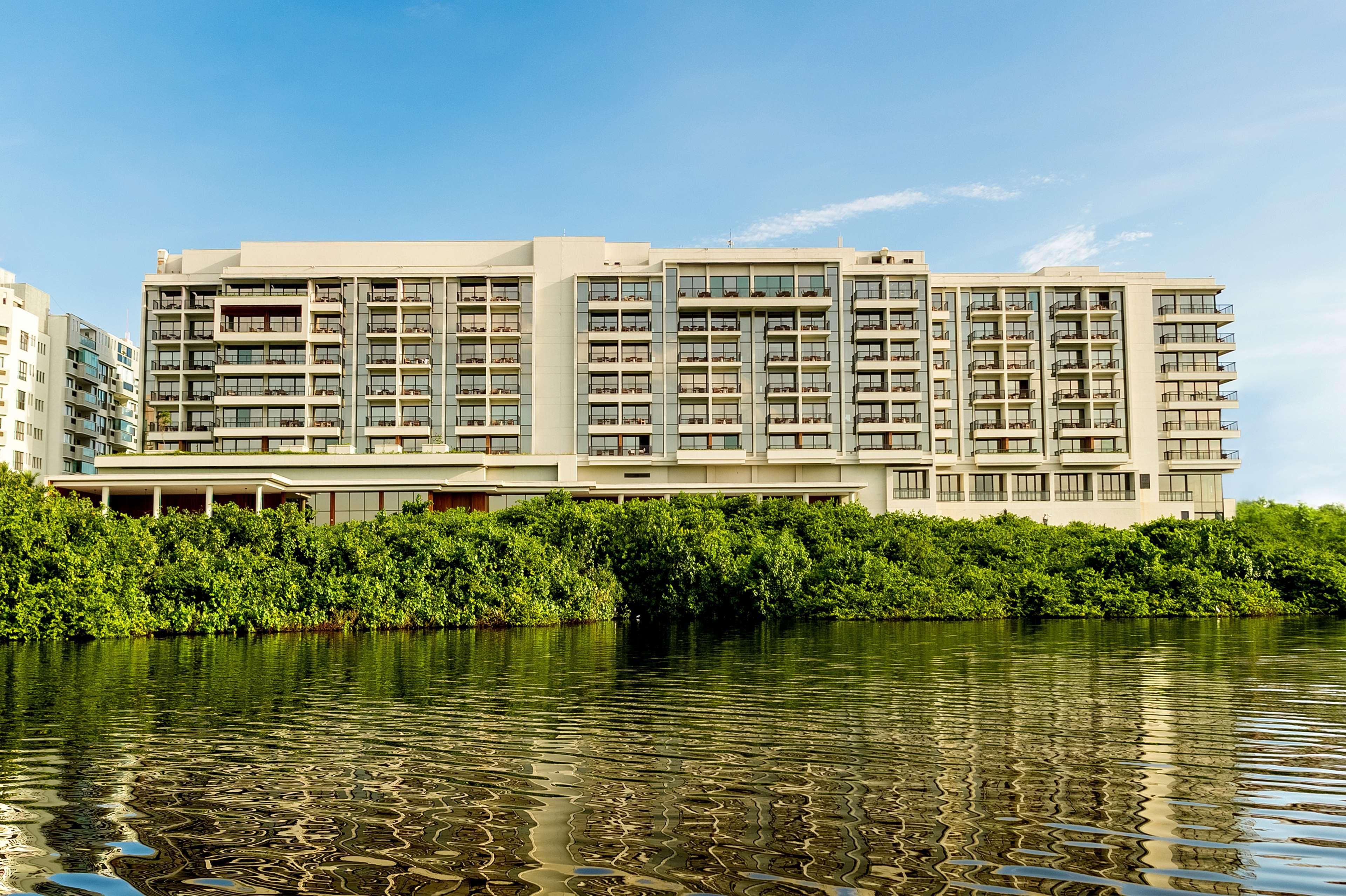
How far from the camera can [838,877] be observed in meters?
7.55

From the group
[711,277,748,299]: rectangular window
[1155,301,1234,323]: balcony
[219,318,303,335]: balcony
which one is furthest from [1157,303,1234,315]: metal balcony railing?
[219,318,303,335]: balcony

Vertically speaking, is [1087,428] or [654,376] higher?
[654,376]

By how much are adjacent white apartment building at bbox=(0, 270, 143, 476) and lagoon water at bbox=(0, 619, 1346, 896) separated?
91046mm

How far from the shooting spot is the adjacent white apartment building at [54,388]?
99.1 meters

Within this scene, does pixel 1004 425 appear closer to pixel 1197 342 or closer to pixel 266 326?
pixel 1197 342

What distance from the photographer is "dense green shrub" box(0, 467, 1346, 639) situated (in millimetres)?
42969

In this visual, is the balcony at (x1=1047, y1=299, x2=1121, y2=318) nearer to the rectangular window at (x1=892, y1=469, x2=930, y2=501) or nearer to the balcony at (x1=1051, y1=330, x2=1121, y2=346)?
the balcony at (x1=1051, y1=330, x2=1121, y2=346)

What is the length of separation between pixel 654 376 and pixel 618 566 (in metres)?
37.9

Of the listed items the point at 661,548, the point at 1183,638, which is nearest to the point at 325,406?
the point at 661,548

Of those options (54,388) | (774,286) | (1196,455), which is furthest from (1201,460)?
(54,388)

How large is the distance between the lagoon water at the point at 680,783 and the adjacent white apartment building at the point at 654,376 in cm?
6839

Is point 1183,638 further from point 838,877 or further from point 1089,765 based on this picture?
point 838,877

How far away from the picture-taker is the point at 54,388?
4188 inches

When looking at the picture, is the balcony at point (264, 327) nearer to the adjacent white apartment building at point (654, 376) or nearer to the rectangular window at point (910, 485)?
the adjacent white apartment building at point (654, 376)
